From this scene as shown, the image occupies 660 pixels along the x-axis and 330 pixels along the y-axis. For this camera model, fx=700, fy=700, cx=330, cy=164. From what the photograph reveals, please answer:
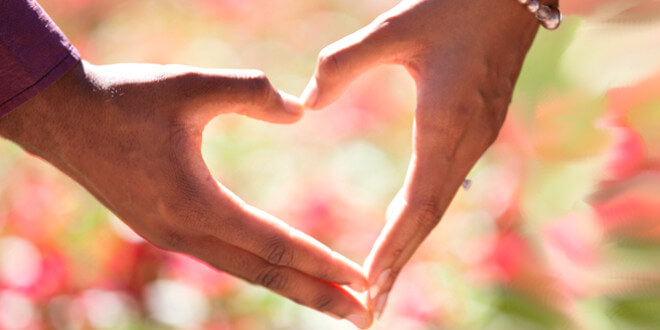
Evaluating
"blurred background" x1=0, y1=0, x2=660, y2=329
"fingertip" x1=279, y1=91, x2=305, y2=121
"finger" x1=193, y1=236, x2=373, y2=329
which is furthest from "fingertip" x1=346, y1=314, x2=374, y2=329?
"blurred background" x1=0, y1=0, x2=660, y2=329

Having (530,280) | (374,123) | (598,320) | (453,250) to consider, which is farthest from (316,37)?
(598,320)

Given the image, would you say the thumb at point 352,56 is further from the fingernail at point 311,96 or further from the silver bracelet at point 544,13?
the silver bracelet at point 544,13

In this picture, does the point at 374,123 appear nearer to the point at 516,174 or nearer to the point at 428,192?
the point at 516,174

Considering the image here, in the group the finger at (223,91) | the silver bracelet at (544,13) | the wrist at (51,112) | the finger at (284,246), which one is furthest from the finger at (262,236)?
the silver bracelet at (544,13)

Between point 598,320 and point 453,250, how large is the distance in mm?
509

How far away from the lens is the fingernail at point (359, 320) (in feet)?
3.77

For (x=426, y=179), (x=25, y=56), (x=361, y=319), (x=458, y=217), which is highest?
(x=25, y=56)

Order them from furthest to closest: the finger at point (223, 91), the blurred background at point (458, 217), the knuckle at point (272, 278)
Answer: the blurred background at point (458, 217) < the knuckle at point (272, 278) < the finger at point (223, 91)

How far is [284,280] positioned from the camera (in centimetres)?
110

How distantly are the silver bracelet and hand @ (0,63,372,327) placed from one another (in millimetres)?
420

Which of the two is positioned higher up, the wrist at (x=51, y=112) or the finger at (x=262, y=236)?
the wrist at (x=51, y=112)

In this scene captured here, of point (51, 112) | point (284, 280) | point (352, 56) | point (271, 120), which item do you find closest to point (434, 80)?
point (352, 56)

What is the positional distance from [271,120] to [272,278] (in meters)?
0.25

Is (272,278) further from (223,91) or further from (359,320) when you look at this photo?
(223,91)
